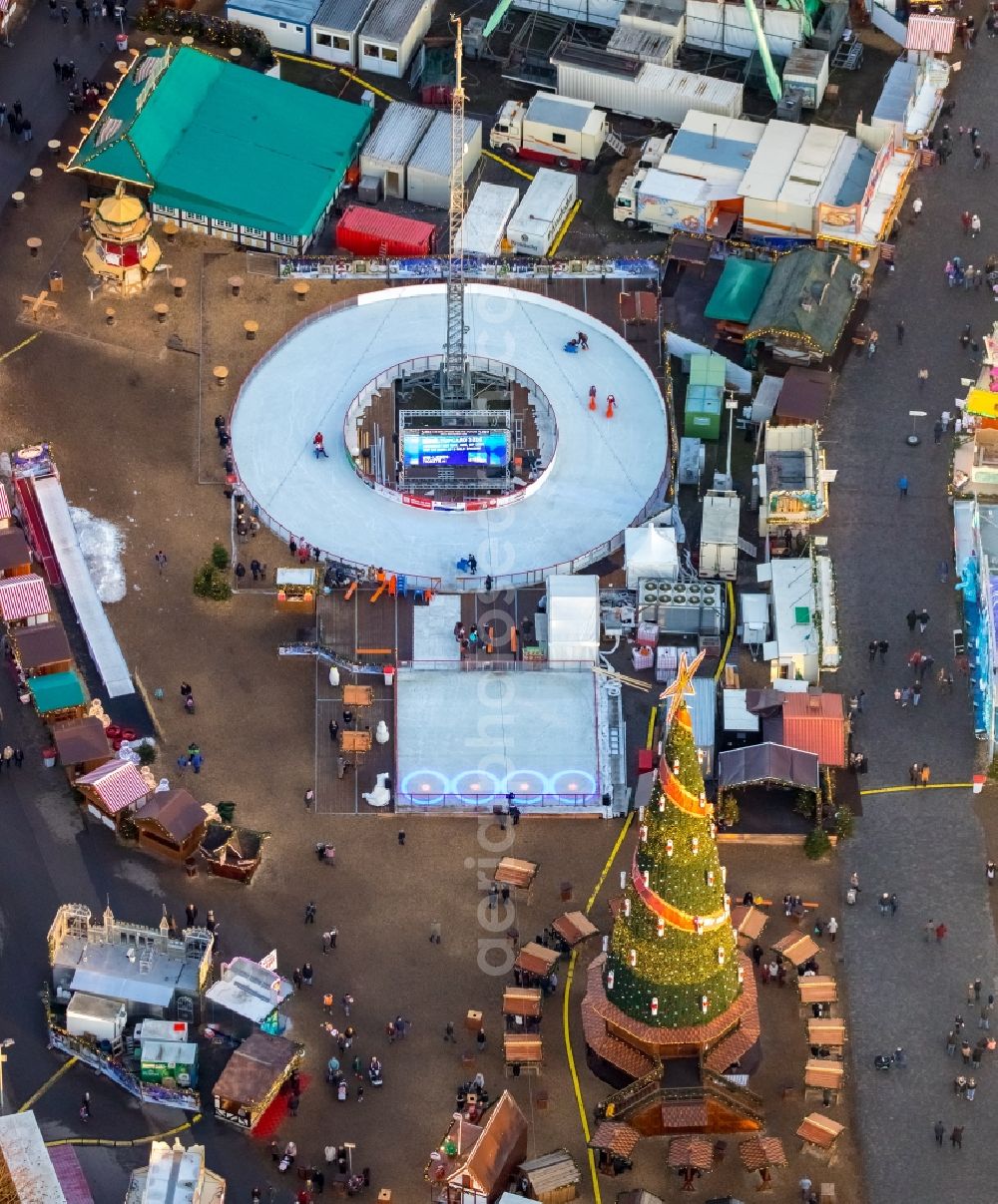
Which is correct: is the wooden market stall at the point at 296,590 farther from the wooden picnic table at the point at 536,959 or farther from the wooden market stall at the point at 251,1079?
the wooden market stall at the point at 251,1079

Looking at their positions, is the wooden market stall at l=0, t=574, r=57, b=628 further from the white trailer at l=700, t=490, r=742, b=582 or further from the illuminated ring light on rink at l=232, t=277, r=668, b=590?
the white trailer at l=700, t=490, r=742, b=582

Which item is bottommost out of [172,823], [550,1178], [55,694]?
[550,1178]

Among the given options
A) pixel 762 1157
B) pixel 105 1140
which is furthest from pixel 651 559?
pixel 105 1140

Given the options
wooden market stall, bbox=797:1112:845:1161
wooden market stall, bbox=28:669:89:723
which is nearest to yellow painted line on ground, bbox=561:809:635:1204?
wooden market stall, bbox=797:1112:845:1161

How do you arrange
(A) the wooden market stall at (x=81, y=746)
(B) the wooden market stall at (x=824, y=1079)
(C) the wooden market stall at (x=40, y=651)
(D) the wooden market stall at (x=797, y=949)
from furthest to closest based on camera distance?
(C) the wooden market stall at (x=40, y=651)
(A) the wooden market stall at (x=81, y=746)
(D) the wooden market stall at (x=797, y=949)
(B) the wooden market stall at (x=824, y=1079)

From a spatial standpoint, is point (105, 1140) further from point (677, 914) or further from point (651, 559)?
point (651, 559)

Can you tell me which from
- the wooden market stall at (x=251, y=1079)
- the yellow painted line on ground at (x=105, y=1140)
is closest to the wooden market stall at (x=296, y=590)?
the wooden market stall at (x=251, y=1079)

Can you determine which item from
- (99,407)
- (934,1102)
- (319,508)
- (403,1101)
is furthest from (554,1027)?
(99,407)
